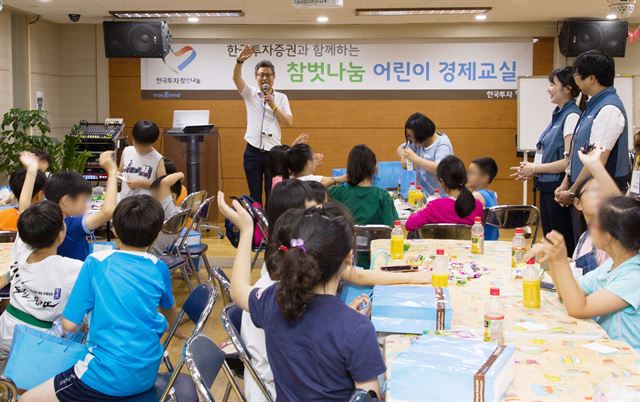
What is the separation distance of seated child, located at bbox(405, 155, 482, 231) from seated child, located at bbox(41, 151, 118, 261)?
1.83 metres

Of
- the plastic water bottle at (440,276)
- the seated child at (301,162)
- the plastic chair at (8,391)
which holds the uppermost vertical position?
the seated child at (301,162)

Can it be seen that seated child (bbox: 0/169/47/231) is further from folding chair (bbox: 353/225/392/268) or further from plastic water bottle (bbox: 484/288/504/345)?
plastic water bottle (bbox: 484/288/504/345)

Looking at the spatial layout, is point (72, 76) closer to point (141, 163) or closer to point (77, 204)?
point (141, 163)

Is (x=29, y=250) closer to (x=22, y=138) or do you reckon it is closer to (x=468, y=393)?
(x=468, y=393)

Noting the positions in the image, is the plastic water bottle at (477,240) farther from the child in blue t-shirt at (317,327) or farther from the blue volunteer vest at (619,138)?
the child in blue t-shirt at (317,327)

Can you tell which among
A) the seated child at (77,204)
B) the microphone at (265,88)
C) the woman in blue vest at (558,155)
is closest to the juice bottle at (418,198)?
the woman in blue vest at (558,155)

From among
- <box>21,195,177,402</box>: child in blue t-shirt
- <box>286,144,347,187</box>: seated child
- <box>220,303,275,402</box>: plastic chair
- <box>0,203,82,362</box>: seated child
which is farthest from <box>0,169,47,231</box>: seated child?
<box>220,303,275,402</box>: plastic chair

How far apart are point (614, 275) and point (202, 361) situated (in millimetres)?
1423

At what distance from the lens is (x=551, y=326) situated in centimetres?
257

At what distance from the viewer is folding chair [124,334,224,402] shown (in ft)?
6.98

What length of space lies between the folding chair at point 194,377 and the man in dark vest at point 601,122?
2.68 meters

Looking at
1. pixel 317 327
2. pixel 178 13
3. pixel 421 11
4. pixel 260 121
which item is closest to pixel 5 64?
pixel 178 13

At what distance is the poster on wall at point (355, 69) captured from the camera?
9.84 meters

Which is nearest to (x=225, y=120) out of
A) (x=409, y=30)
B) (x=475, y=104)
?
(x=409, y=30)
